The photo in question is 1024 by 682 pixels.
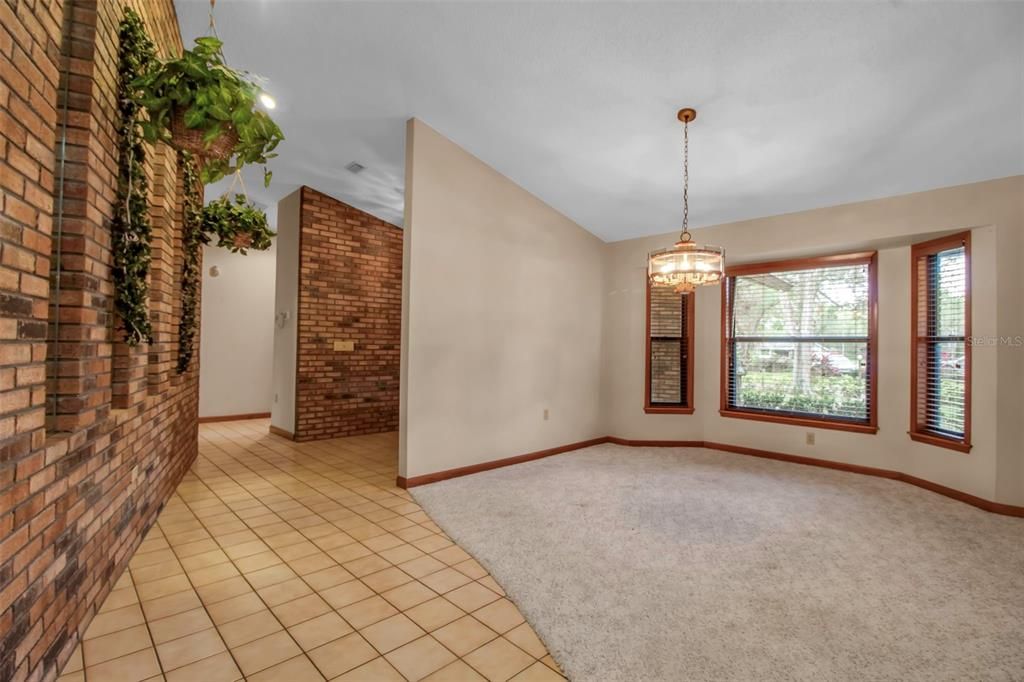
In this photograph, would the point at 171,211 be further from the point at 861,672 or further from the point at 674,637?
the point at 861,672

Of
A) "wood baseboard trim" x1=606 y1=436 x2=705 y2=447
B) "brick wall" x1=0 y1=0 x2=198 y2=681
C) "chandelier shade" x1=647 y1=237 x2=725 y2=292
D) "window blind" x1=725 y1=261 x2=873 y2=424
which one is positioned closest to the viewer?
"brick wall" x1=0 y1=0 x2=198 y2=681

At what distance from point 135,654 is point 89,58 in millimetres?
2207

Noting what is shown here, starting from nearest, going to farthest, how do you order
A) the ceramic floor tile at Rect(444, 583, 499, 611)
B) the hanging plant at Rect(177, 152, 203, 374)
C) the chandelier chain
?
the ceramic floor tile at Rect(444, 583, 499, 611) < the chandelier chain < the hanging plant at Rect(177, 152, 203, 374)

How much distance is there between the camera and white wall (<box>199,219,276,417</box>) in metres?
6.85

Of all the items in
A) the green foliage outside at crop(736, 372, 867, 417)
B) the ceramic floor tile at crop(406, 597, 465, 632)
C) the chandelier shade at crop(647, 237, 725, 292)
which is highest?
the chandelier shade at crop(647, 237, 725, 292)

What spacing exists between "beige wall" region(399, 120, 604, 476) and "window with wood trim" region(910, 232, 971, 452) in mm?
3018

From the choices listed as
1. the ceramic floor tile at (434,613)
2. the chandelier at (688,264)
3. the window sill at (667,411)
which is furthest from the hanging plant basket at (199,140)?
the window sill at (667,411)

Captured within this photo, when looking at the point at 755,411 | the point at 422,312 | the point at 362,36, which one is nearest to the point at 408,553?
the point at 422,312

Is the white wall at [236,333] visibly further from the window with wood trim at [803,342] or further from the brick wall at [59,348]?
the window with wood trim at [803,342]

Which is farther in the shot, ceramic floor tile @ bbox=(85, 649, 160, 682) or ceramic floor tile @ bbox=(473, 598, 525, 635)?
ceramic floor tile @ bbox=(473, 598, 525, 635)

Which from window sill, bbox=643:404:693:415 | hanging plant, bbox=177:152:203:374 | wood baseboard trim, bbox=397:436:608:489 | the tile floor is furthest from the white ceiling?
the tile floor

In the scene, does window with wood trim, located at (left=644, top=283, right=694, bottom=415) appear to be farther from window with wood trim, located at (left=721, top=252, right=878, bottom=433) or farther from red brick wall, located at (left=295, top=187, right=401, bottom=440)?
red brick wall, located at (left=295, top=187, right=401, bottom=440)

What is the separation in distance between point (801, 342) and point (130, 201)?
5.55 m

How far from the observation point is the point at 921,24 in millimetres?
2365
